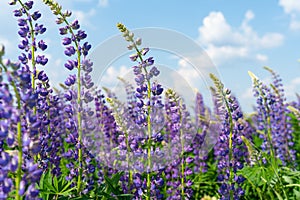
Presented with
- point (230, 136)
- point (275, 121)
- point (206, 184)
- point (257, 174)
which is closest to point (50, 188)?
point (230, 136)

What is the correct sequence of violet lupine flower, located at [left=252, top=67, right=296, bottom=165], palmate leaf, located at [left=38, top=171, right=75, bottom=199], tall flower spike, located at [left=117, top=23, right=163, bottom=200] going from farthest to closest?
violet lupine flower, located at [left=252, top=67, right=296, bottom=165]
tall flower spike, located at [left=117, top=23, right=163, bottom=200]
palmate leaf, located at [left=38, top=171, right=75, bottom=199]

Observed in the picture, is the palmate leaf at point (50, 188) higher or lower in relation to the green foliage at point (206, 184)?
lower

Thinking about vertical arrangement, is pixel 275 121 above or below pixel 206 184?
above

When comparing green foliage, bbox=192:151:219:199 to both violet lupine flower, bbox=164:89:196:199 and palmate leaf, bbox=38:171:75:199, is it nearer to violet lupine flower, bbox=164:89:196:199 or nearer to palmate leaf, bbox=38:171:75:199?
violet lupine flower, bbox=164:89:196:199

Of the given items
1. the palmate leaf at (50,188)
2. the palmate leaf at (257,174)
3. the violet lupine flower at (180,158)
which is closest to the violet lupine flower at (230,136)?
the palmate leaf at (257,174)

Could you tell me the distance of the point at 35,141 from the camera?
238 centimetres

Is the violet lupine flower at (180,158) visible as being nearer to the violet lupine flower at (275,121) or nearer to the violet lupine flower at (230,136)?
the violet lupine flower at (230,136)

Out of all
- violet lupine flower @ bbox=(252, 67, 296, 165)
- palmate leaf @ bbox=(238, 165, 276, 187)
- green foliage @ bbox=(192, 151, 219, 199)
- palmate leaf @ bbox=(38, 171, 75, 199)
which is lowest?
palmate leaf @ bbox=(38, 171, 75, 199)

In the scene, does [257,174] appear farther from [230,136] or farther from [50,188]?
[50,188]

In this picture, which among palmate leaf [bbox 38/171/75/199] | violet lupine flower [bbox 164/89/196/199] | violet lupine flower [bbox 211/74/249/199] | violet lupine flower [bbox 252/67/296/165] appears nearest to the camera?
palmate leaf [bbox 38/171/75/199]

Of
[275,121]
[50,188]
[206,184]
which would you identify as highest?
[275,121]

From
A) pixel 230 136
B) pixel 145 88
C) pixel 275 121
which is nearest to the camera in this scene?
pixel 145 88

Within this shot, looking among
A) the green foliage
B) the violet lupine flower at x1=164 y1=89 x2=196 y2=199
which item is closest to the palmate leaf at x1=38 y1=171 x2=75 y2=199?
the violet lupine flower at x1=164 y1=89 x2=196 y2=199

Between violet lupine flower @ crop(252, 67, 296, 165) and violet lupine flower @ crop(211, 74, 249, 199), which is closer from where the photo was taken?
violet lupine flower @ crop(211, 74, 249, 199)
